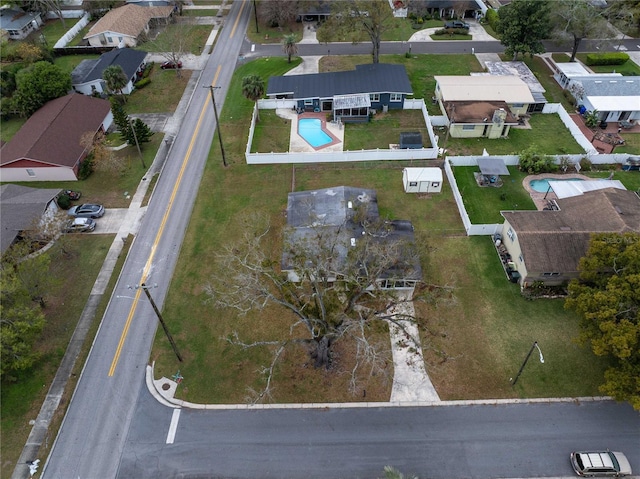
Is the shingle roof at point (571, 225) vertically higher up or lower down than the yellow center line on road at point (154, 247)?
higher up

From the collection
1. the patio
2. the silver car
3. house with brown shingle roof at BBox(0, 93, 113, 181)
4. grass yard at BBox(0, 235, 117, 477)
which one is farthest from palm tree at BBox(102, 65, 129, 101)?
the silver car

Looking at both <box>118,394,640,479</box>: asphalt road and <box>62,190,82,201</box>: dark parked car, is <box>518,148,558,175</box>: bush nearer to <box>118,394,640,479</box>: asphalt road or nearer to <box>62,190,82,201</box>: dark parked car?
<box>118,394,640,479</box>: asphalt road

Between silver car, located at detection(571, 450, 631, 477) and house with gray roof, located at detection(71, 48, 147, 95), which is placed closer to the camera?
silver car, located at detection(571, 450, 631, 477)

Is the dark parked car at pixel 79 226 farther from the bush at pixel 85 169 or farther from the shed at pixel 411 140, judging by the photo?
the shed at pixel 411 140

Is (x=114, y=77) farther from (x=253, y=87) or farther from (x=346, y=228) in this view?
(x=346, y=228)

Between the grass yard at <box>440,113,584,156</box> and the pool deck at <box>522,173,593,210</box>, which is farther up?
the grass yard at <box>440,113,584,156</box>

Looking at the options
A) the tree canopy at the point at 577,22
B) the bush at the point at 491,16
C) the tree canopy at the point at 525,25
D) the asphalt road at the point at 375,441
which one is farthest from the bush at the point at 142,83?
the tree canopy at the point at 577,22
